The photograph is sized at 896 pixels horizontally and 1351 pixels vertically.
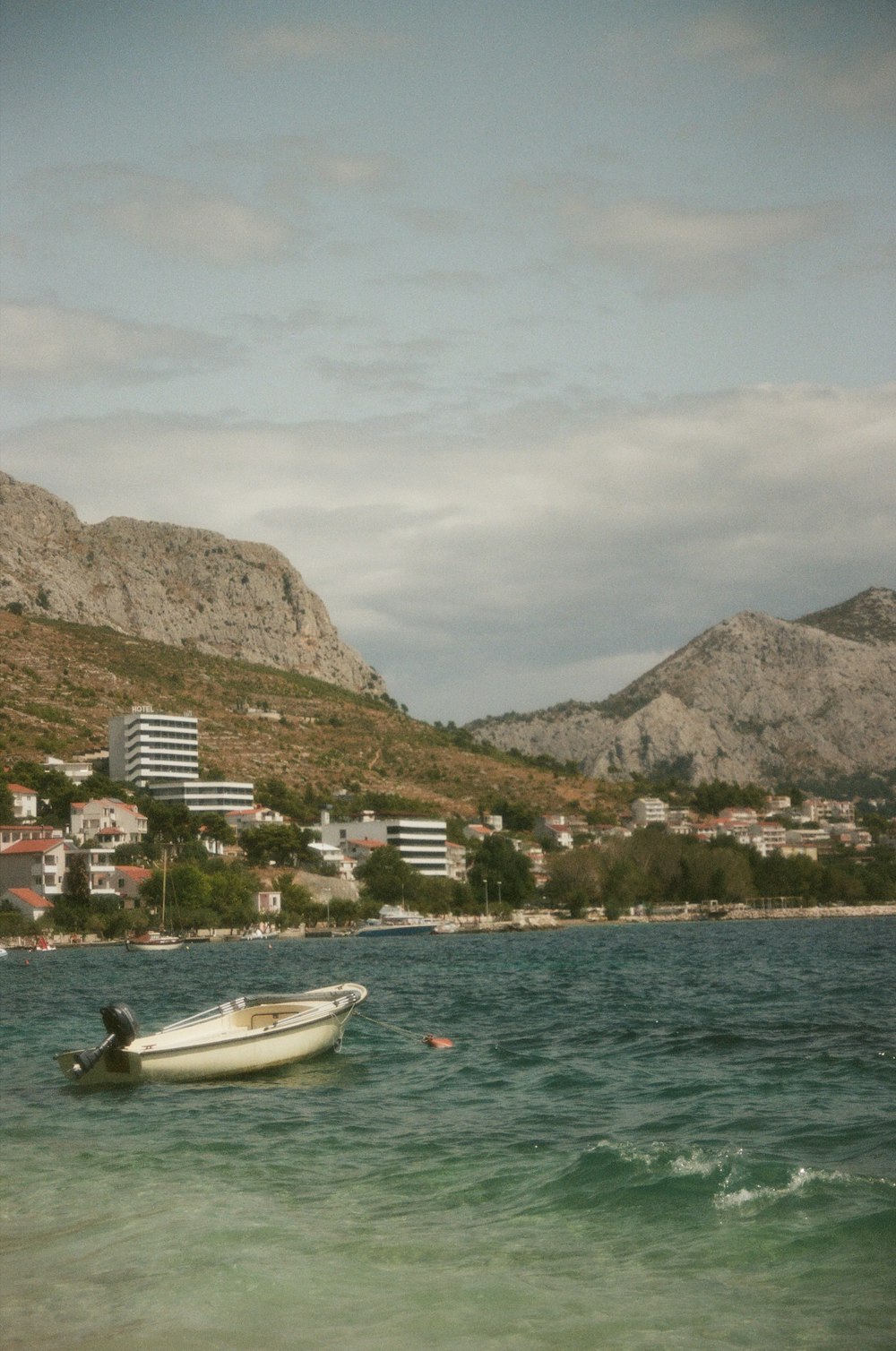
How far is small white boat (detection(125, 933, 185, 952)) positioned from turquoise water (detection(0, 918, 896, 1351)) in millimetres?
63281

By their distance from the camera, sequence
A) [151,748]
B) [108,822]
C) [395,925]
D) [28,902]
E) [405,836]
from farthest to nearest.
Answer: [151,748]
[405,836]
[108,822]
[395,925]
[28,902]

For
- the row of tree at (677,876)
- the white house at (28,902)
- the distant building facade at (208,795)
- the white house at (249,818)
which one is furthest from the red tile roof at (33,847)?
the row of tree at (677,876)

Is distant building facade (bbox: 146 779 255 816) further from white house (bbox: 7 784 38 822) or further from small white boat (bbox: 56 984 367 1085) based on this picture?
small white boat (bbox: 56 984 367 1085)

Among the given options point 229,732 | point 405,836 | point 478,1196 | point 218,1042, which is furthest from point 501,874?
point 478,1196

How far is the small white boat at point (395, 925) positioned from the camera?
118250 millimetres

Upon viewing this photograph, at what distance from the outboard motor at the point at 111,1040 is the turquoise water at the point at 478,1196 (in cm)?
49

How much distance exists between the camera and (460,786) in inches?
7274

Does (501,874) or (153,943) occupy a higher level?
(501,874)

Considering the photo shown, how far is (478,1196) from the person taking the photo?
15.2 meters

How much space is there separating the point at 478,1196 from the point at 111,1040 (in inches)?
445

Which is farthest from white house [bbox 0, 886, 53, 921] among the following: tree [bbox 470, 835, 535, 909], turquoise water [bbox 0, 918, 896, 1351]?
turquoise water [bbox 0, 918, 896, 1351]

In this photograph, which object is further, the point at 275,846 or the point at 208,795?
the point at 208,795

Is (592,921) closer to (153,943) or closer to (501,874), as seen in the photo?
(501,874)

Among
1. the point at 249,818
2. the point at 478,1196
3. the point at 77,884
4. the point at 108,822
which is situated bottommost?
the point at 478,1196
